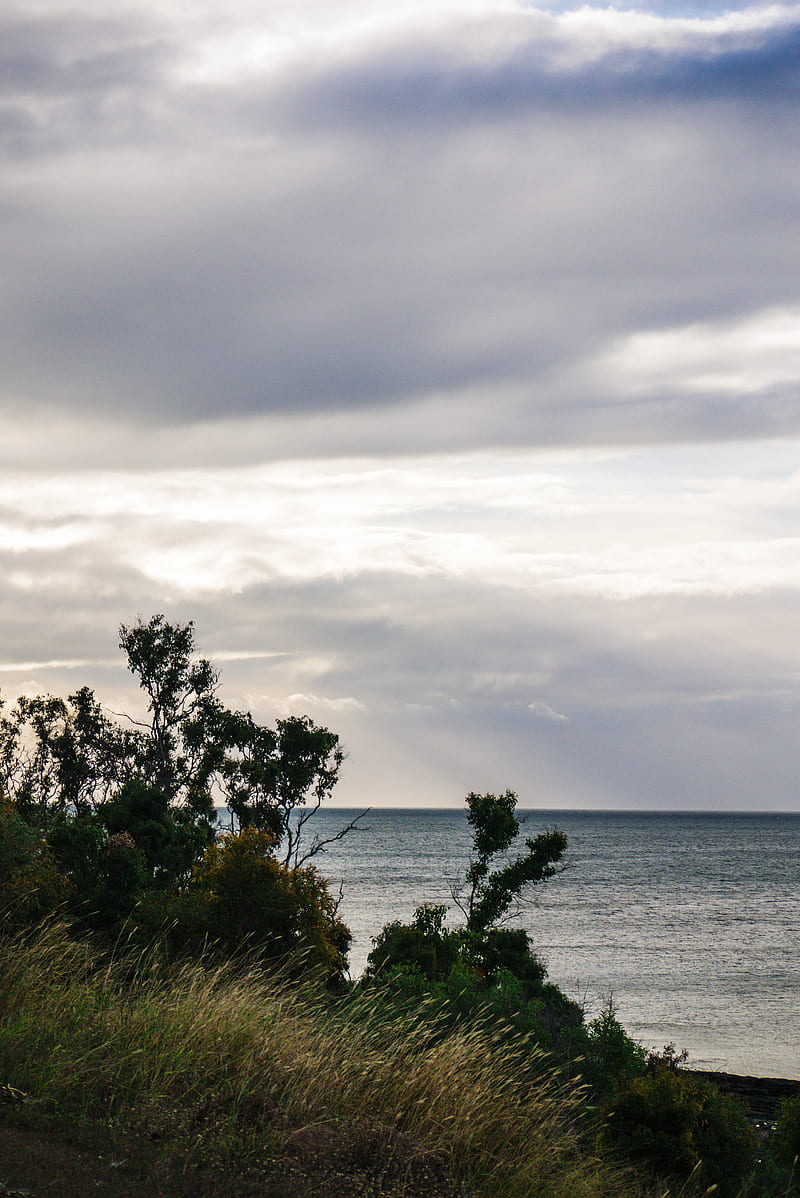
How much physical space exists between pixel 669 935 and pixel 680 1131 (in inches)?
2346

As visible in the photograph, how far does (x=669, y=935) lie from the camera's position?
234 feet

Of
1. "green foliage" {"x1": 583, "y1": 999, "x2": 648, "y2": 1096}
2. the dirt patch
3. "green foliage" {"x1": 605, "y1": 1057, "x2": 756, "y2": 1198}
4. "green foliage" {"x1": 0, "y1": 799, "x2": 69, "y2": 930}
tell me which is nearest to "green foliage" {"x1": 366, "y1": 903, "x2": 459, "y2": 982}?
"green foliage" {"x1": 583, "y1": 999, "x2": 648, "y2": 1096}

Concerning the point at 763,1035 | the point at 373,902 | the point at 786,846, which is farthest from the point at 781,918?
the point at 786,846

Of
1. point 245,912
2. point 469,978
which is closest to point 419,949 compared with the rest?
point 469,978

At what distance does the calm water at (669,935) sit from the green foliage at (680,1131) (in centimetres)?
2222

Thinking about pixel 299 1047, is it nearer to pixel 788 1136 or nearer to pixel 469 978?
pixel 788 1136

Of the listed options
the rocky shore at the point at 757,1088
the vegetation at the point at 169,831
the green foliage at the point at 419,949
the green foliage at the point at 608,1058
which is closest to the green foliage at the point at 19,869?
the vegetation at the point at 169,831

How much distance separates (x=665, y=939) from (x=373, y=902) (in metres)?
24.1

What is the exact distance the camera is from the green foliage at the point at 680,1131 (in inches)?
584

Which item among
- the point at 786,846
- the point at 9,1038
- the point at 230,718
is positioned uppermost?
the point at 230,718

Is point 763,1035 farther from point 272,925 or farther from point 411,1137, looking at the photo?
point 411,1137

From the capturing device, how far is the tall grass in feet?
25.5

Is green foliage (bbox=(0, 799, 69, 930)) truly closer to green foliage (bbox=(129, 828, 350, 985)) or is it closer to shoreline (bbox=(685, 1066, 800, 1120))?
green foliage (bbox=(129, 828, 350, 985))

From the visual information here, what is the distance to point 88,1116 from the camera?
7777mm
